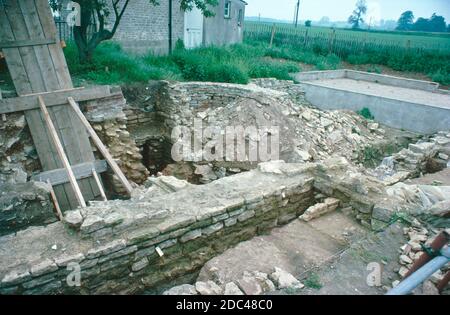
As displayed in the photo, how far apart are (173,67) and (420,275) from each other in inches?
369

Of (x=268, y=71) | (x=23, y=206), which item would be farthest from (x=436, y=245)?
(x=268, y=71)

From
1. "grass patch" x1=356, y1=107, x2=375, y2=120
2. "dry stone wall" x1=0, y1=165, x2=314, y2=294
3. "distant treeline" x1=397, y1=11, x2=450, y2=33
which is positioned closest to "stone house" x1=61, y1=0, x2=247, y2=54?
"grass patch" x1=356, y1=107, x2=375, y2=120

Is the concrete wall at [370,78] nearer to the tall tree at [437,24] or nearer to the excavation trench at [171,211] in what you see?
the excavation trench at [171,211]

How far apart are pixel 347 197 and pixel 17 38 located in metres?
6.22

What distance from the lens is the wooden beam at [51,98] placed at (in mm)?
5188

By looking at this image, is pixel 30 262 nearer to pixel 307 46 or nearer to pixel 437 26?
pixel 307 46

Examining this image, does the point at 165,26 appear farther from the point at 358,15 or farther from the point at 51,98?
the point at 358,15

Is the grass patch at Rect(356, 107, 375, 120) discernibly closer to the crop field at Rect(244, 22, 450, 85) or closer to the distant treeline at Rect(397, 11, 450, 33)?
the crop field at Rect(244, 22, 450, 85)

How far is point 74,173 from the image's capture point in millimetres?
5695

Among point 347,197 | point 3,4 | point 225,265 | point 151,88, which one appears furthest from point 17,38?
point 347,197

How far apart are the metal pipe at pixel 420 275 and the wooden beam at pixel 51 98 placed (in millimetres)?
5796

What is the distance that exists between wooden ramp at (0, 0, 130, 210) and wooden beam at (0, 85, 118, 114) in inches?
0.6

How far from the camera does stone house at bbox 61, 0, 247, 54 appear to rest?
36.9 feet
